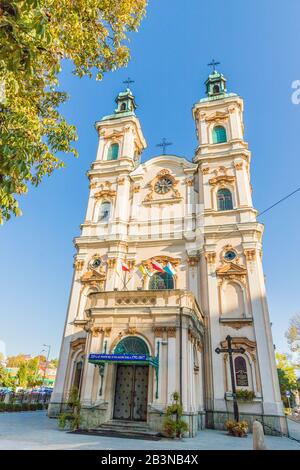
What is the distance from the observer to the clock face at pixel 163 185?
24.6 meters

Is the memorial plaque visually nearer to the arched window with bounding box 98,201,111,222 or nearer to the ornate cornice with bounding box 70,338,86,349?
the ornate cornice with bounding box 70,338,86,349

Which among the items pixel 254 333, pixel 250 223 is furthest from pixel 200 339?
pixel 250 223

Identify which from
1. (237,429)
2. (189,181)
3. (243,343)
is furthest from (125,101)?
(237,429)

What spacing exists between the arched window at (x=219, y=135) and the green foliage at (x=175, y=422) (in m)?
20.2

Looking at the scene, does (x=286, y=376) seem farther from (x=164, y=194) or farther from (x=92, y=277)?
(x=92, y=277)

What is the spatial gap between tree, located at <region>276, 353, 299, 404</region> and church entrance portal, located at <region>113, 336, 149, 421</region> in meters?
35.9

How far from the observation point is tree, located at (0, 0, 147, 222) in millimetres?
5359

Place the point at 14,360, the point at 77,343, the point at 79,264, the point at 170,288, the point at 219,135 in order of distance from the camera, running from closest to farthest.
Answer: the point at 77,343, the point at 170,288, the point at 79,264, the point at 219,135, the point at 14,360

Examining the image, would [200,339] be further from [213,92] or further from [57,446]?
[213,92]

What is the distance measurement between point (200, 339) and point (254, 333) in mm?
3222

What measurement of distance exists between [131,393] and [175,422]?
9.53 ft

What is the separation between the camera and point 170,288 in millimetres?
20453

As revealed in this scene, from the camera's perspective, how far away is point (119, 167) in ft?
85.7

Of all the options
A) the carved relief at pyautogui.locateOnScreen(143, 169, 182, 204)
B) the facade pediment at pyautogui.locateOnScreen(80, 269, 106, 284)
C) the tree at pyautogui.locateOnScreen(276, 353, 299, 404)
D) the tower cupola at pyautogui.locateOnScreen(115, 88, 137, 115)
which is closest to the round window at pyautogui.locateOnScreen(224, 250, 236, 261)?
the carved relief at pyautogui.locateOnScreen(143, 169, 182, 204)
